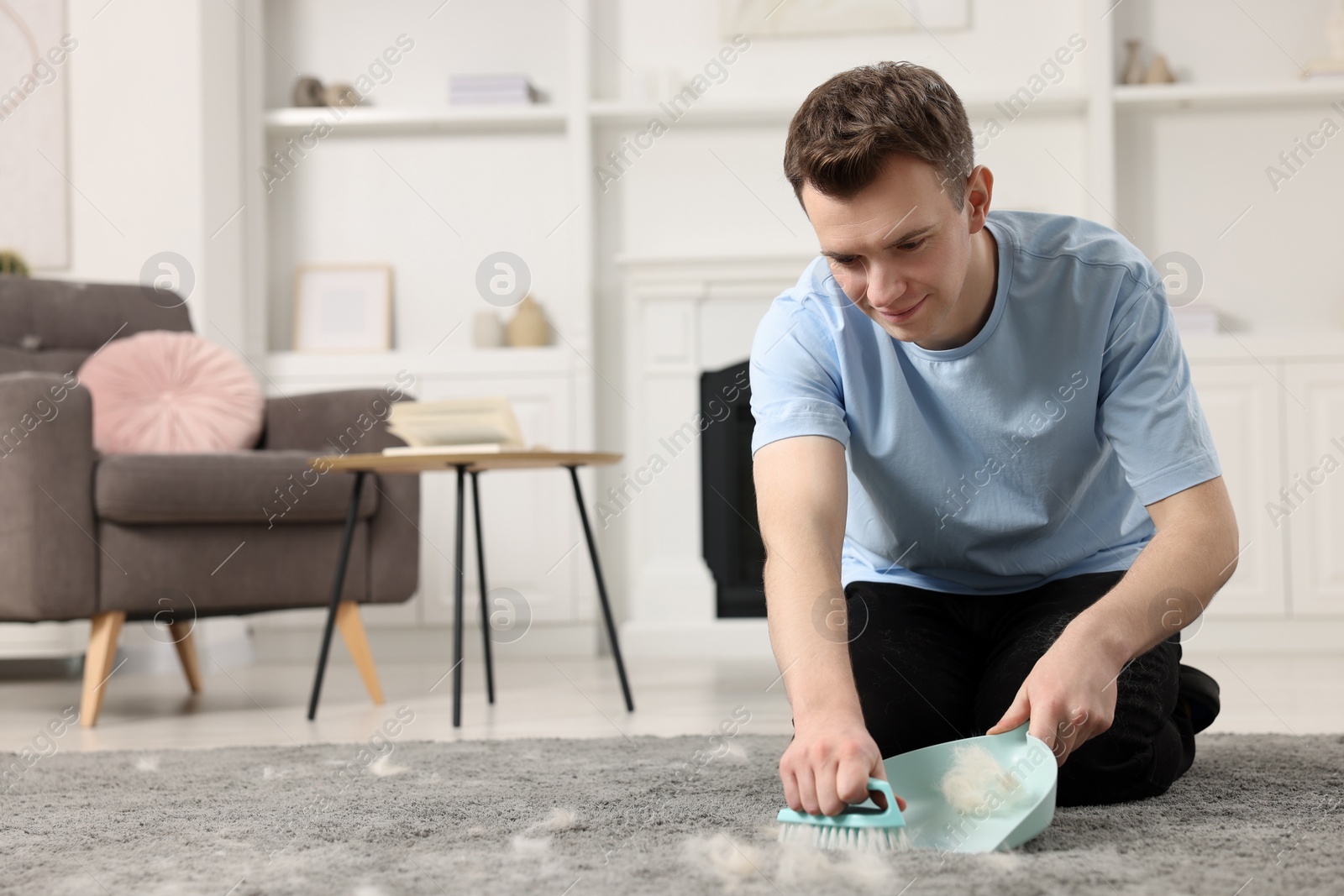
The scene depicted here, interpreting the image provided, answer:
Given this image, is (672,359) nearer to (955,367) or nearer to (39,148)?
(39,148)

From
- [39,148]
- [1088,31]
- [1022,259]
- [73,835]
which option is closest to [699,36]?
[1088,31]

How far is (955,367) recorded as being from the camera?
118 cm

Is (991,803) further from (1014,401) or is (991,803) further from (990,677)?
(1014,401)

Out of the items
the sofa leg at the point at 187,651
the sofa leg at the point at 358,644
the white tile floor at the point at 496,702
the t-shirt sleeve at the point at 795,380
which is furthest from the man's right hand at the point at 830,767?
the sofa leg at the point at 187,651

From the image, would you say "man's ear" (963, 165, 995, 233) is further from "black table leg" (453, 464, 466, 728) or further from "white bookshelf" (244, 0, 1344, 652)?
"white bookshelf" (244, 0, 1344, 652)

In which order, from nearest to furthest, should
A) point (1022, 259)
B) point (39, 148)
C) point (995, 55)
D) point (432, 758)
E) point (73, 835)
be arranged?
1. point (73, 835)
2. point (1022, 259)
3. point (432, 758)
4. point (39, 148)
5. point (995, 55)

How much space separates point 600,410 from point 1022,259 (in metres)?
2.36

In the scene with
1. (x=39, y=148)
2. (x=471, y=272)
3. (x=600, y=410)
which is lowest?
(x=600, y=410)

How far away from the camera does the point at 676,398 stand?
340cm

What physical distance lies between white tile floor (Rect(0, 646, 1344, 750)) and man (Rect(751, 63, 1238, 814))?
62 cm

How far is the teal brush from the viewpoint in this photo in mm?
852

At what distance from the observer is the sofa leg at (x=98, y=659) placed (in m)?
1.98

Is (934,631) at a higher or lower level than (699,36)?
lower

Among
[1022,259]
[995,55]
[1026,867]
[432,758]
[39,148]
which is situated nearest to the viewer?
[1026,867]
